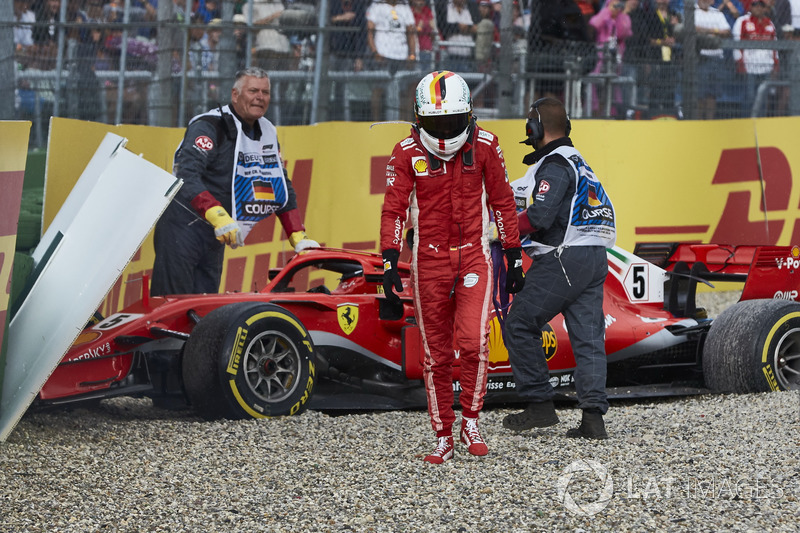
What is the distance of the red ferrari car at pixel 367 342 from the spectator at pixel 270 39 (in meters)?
3.00

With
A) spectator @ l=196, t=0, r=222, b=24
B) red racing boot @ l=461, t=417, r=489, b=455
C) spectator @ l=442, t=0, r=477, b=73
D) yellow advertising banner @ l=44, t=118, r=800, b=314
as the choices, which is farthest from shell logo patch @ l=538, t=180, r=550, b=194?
spectator @ l=442, t=0, r=477, b=73

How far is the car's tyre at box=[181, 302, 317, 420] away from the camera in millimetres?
5754

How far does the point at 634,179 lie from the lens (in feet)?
35.2

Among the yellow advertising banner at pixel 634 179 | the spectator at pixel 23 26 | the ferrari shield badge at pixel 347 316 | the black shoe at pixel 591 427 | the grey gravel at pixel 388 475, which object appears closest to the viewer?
the grey gravel at pixel 388 475

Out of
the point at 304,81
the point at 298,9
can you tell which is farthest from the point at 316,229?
the point at 298,9

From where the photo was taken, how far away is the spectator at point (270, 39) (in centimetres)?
933

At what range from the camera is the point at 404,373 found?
251 inches

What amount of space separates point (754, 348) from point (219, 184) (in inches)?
137

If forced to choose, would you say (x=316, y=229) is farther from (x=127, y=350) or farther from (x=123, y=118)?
(x=127, y=350)

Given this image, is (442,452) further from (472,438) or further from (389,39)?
(389,39)

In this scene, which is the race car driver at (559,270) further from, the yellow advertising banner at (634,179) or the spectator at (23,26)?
the spectator at (23,26)

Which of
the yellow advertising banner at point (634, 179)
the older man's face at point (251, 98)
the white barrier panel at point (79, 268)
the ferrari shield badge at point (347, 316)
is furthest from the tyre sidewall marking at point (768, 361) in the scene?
the yellow advertising banner at point (634, 179)

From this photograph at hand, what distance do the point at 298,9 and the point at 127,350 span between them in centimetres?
446

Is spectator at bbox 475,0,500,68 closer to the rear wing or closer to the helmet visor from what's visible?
the rear wing
